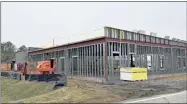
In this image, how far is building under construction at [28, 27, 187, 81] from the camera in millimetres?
25312

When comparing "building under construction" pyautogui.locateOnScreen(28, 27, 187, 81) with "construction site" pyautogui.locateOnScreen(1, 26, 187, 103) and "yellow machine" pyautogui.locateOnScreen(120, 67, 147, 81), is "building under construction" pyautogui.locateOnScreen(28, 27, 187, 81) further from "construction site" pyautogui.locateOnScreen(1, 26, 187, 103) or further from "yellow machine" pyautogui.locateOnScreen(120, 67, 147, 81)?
"yellow machine" pyautogui.locateOnScreen(120, 67, 147, 81)

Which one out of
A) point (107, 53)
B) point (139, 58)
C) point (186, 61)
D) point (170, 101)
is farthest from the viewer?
point (186, 61)

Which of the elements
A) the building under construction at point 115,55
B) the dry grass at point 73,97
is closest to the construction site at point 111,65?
the building under construction at point 115,55

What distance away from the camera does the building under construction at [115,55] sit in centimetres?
2531

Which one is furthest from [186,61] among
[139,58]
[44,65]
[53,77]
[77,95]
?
[77,95]

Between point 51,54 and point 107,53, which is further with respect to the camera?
point 51,54

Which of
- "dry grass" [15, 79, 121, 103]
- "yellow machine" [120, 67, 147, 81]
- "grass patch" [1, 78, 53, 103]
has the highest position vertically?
"yellow machine" [120, 67, 147, 81]

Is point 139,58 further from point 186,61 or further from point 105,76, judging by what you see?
point 186,61

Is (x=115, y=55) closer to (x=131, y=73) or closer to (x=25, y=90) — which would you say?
(x=131, y=73)


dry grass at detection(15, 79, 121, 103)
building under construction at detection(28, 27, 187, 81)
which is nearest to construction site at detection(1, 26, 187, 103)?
building under construction at detection(28, 27, 187, 81)

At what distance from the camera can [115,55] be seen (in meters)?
26.2

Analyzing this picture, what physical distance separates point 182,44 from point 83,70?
1915cm

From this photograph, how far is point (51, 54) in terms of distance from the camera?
38.2 meters

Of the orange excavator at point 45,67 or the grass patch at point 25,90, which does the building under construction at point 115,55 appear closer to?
the orange excavator at point 45,67
